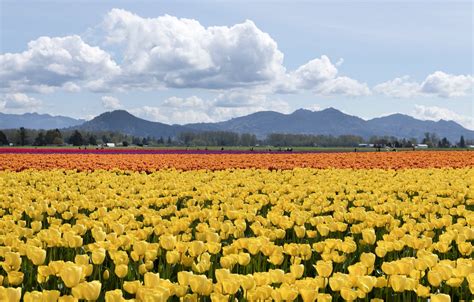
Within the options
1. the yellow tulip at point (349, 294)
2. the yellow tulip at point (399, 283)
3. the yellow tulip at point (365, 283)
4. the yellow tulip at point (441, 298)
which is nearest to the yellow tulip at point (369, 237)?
the yellow tulip at point (399, 283)

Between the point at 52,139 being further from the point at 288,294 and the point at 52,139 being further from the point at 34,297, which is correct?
the point at 288,294

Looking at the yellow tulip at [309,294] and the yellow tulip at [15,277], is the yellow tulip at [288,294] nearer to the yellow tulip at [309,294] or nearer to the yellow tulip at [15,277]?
the yellow tulip at [309,294]

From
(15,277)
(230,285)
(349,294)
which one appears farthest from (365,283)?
(15,277)

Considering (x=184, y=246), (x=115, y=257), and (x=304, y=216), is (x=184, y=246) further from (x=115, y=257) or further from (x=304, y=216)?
(x=304, y=216)

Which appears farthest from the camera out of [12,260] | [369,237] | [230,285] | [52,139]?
[52,139]

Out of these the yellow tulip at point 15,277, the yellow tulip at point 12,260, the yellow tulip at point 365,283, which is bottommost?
the yellow tulip at point 15,277

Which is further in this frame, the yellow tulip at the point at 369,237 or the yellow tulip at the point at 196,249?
the yellow tulip at the point at 369,237

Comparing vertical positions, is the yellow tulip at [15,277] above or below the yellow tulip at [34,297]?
below

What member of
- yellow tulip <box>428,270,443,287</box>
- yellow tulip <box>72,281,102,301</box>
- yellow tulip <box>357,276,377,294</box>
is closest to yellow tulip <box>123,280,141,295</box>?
yellow tulip <box>72,281,102,301</box>

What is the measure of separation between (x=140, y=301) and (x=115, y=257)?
1.43 meters

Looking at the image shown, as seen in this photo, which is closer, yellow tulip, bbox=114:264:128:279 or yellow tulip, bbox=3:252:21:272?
yellow tulip, bbox=114:264:128:279

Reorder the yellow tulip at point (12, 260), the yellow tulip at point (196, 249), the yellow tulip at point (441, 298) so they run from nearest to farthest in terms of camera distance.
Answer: the yellow tulip at point (441, 298)
the yellow tulip at point (12, 260)
the yellow tulip at point (196, 249)

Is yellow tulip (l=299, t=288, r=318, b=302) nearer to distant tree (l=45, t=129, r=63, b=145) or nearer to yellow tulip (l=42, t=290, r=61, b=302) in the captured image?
yellow tulip (l=42, t=290, r=61, b=302)

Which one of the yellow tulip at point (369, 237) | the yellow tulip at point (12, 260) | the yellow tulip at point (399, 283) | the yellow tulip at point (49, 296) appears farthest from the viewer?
the yellow tulip at point (369, 237)
